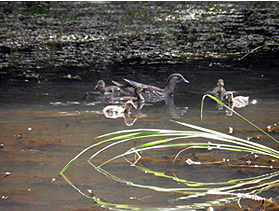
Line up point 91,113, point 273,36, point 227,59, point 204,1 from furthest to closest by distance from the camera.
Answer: point 204,1
point 273,36
point 227,59
point 91,113

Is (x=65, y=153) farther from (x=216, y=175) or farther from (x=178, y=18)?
(x=178, y=18)

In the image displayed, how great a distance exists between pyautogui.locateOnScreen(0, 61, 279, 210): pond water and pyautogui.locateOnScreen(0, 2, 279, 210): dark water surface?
0.01m

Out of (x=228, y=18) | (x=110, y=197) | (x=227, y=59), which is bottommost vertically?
(x=110, y=197)

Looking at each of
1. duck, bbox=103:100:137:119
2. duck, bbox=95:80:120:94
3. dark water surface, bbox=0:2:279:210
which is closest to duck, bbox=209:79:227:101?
dark water surface, bbox=0:2:279:210

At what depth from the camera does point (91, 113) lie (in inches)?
295

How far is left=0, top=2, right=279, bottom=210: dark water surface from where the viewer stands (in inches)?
Answer: 180

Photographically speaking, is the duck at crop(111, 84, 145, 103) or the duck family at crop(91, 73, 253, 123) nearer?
the duck family at crop(91, 73, 253, 123)

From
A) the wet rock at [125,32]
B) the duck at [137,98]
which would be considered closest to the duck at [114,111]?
the duck at [137,98]

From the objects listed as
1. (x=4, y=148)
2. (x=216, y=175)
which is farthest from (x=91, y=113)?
(x=216, y=175)

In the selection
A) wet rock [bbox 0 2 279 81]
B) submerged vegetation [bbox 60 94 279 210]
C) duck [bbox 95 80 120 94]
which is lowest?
submerged vegetation [bbox 60 94 279 210]

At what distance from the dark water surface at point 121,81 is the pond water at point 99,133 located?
0.05ft

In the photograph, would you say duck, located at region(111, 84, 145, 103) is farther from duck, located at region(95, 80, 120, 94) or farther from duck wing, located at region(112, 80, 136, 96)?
duck, located at region(95, 80, 120, 94)

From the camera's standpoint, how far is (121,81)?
32.6 feet

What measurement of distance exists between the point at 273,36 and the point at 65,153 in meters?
10.0
